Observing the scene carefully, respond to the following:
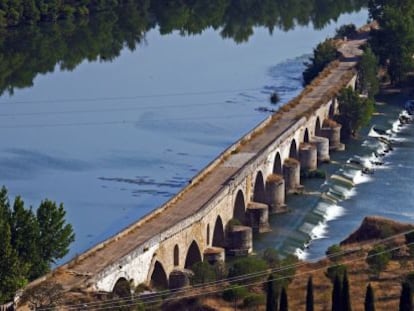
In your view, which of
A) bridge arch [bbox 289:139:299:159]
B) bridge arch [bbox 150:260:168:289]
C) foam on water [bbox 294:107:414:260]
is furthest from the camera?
bridge arch [bbox 289:139:299:159]

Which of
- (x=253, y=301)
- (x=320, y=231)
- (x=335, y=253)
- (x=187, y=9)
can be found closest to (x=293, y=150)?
(x=320, y=231)

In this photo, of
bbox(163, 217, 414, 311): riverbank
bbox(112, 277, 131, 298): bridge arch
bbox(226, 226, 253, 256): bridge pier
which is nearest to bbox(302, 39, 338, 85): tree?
bbox(226, 226, 253, 256): bridge pier

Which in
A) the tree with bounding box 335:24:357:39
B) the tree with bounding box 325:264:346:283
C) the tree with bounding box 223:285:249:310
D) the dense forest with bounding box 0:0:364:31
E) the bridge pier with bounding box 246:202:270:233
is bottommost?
the tree with bounding box 223:285:249:310

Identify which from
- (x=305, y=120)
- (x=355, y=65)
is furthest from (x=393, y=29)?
(x=305, y=120)

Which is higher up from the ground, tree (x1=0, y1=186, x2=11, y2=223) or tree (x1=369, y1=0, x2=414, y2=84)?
tree (x1=369, y1=0, x2=414, y2=84)

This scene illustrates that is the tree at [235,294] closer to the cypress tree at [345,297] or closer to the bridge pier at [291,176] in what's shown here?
the cypress tree at [345,297]

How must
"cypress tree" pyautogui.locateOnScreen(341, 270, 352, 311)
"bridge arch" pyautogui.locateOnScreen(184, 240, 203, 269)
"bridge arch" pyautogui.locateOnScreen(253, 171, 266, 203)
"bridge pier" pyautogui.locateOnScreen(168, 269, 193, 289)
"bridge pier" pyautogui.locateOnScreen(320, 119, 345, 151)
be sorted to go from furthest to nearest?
"bridge pier" pyautogui.locateOnScreen(320, 119, 345, 151), "bridge arch" pyautogui.locateOnScreen(253, 171, 266, 203), "bridge arch" pyautogui.locateOnScreen(184, 240, 203, 269), "bridge pier" pyautogui.locateOnScreen(168, 269, 193, 289), "cypress tree" pyautogui.locateOnScreen(341, 270, 352, 311)

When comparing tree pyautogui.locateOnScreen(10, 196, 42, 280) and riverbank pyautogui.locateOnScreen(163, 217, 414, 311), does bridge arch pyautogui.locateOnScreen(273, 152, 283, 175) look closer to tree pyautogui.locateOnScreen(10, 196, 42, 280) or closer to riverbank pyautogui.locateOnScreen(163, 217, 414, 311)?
riverbank pyautogui.locateOnScreen(163, 217, 414, 311)

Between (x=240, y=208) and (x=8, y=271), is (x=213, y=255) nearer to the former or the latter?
(x=240, y=208)
